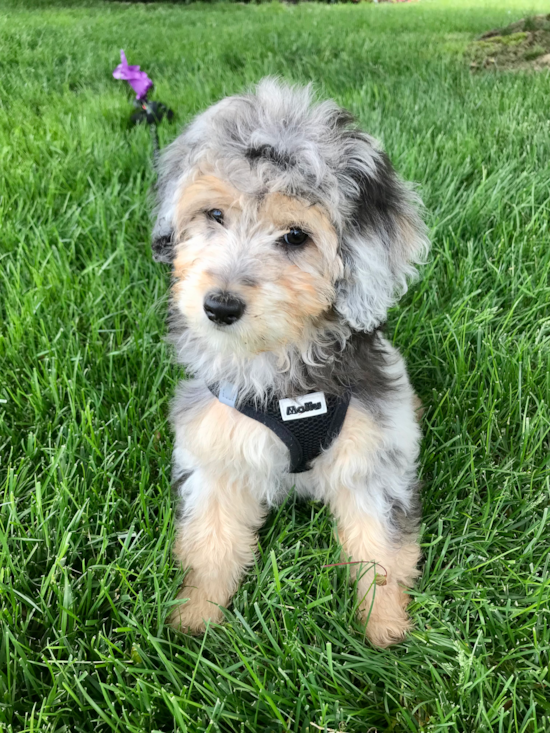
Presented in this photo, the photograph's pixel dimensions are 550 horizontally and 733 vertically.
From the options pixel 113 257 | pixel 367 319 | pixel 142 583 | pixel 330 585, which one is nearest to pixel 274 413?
pixel 367 319

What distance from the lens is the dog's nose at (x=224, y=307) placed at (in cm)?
174

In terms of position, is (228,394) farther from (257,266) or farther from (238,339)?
(257,266)

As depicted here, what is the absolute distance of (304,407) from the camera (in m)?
2.07

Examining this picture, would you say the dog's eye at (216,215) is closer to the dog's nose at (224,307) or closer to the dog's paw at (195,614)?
the dog's nose at (224,307)

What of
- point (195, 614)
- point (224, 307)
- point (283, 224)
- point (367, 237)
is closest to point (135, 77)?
point (283, 224)

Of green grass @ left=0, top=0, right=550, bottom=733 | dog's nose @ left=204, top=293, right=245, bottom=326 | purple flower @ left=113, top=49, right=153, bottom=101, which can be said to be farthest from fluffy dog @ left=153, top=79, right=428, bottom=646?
purple flower @ left=113, top=49, right=153, bottom=101

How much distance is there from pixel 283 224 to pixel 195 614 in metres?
1.53

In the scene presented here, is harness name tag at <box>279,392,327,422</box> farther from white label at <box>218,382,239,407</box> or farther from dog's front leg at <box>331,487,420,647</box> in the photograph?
dog's front leg at <box>331,487,420,647</box>

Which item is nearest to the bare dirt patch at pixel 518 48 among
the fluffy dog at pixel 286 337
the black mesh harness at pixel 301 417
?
the fluffy dog at pixel 286 337

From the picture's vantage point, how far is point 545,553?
86.0 inches

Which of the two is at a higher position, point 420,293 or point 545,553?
point 420,293

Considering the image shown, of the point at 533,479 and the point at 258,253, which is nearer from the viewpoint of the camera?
the point at 258,253

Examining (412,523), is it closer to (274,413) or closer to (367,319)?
(274,413)

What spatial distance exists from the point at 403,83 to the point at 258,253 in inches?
203
